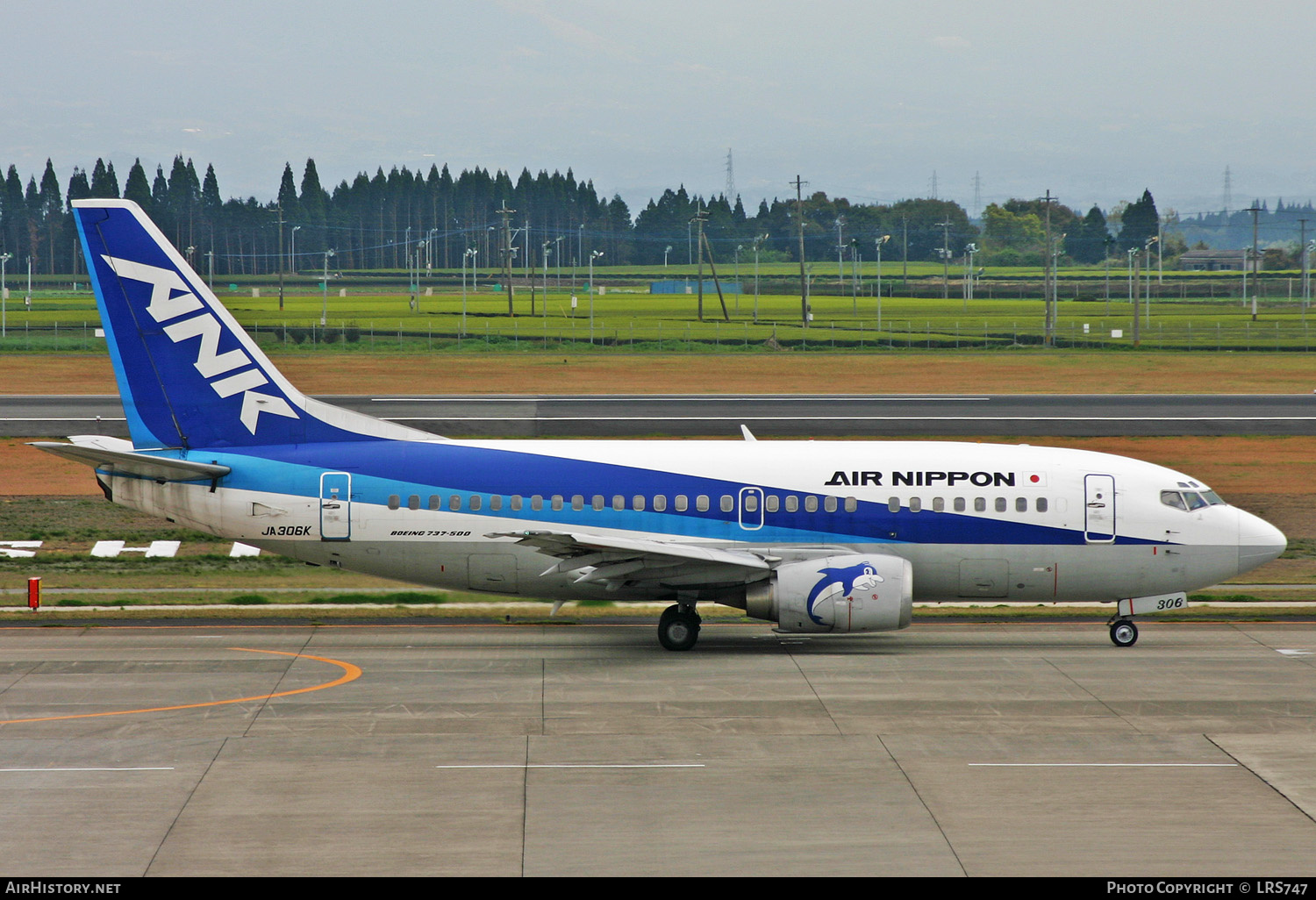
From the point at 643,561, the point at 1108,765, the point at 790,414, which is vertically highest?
the point at 790,414

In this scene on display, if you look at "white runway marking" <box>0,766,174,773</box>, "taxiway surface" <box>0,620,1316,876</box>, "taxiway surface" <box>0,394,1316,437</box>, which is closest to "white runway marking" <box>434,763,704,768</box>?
"taxiway surface" <box>0,620,1316,876</box>

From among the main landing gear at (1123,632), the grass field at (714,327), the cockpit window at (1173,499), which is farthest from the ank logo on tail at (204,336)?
the grass field at (714,327)

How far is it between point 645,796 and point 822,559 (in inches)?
361

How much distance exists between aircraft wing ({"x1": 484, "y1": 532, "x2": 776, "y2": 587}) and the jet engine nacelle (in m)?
0.82

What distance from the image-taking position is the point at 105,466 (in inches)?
1040

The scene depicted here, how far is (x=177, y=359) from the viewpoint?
1047 inches

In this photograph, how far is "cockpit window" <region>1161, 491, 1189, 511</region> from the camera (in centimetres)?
2620

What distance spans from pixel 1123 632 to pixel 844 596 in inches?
248

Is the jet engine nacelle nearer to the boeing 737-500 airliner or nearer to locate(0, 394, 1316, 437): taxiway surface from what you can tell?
the boeing 737-500 airliner

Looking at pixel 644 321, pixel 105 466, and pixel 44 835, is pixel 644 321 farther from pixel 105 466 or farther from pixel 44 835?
pixel 44 835

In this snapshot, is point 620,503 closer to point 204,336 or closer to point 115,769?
point 204,336

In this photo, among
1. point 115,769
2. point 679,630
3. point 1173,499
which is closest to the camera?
point 115,769

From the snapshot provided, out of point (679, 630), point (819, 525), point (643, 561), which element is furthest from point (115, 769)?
point (819, 525)

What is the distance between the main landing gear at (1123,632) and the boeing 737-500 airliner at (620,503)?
34mm
